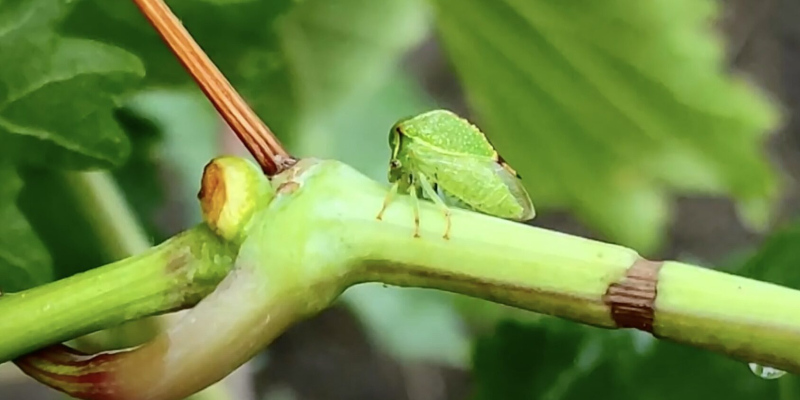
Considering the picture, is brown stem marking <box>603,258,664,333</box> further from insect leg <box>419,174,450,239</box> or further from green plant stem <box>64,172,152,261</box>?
green plant stem <box>64,172,152,261</box>

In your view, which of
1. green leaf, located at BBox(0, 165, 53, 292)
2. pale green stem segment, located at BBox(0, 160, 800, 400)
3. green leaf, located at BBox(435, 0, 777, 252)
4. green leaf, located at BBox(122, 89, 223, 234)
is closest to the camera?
pale green stem segment, located at BBox(0, 160, 800, 400)

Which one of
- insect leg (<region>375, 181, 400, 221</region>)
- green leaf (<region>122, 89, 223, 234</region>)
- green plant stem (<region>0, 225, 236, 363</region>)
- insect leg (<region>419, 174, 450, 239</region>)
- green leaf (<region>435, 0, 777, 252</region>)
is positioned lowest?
green leaf (<region>122, 89, 223, 234</region>)

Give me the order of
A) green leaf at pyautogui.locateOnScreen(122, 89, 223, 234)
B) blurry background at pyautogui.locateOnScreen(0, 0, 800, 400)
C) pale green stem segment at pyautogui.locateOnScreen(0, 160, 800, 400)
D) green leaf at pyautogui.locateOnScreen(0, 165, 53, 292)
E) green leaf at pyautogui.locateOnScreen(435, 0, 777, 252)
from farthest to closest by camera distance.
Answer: green leaf at pyautogui.locateOnScreen(122, 89, 223, 234), green leaf at pyautogui.locateOnScreen(435, 0, 777, 252), blurry background at pyautogui.locateOnScreen(0, 0, 800, 400), green leaf at pyautogui.locateOnScreen(0, 165, 53, 292), pale green stem segment at pyautogui.locateOnScreen(0, 160, 800, 400)

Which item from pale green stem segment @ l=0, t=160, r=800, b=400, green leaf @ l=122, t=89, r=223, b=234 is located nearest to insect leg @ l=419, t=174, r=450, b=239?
pale green stem segment @ l=0, t=160, r=800, b=400

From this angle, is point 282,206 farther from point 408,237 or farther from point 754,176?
point 754,176

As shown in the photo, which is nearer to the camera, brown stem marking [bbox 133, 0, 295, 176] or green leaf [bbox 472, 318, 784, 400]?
brown stem marking [bbox 133, 0, 295, 176]

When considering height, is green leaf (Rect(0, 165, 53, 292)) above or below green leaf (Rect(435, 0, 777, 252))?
below

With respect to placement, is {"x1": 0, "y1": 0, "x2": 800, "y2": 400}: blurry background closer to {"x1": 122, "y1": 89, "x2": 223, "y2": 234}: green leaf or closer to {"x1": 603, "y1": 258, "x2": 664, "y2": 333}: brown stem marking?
{"x1": 122, "y1": 89, "x2": 223, "y2": 234}: green leaf
